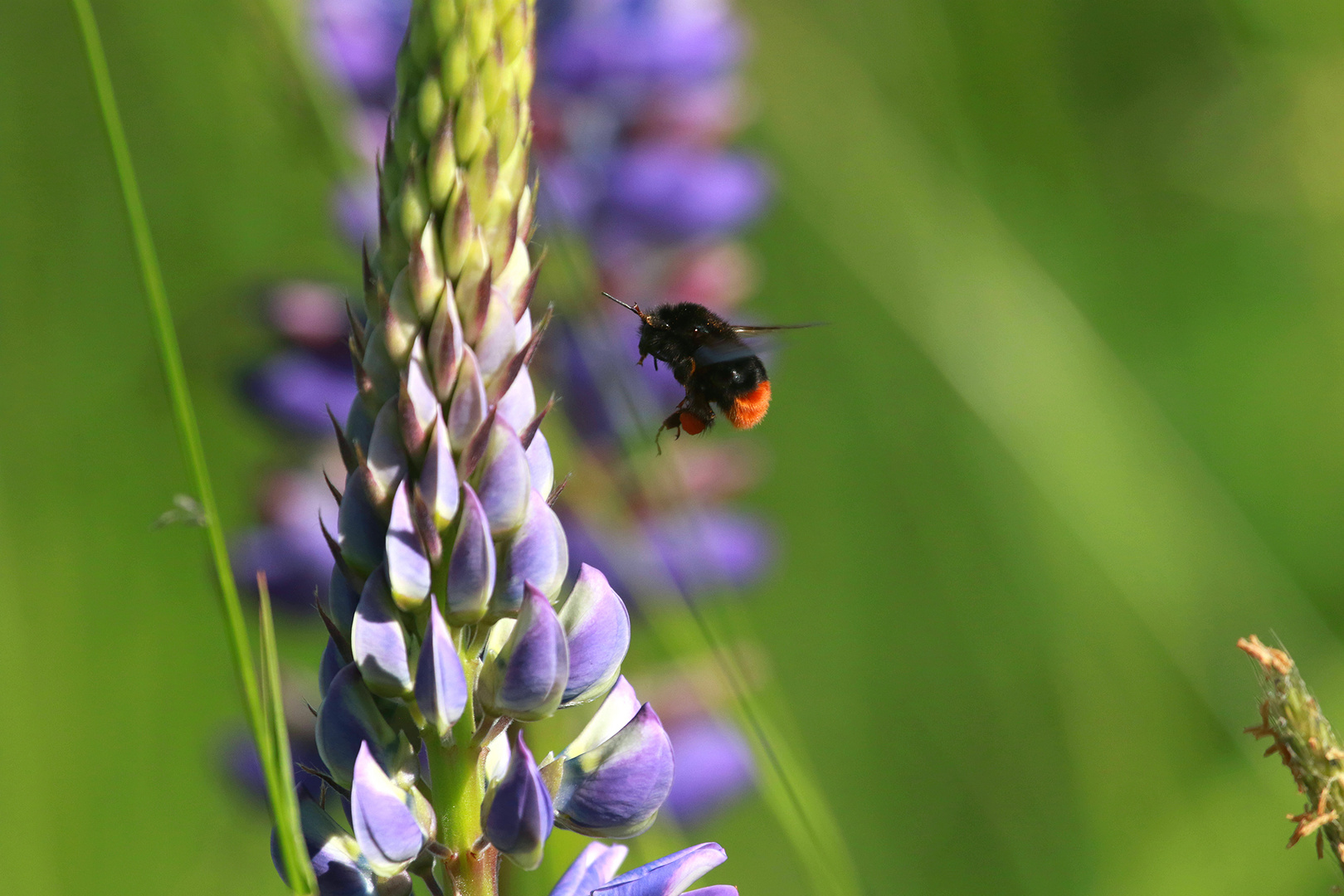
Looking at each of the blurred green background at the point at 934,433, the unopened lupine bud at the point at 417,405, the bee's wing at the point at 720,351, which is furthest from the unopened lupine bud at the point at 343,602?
the blurred green background at the point at 934,433

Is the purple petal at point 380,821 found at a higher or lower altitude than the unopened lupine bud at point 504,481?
lower

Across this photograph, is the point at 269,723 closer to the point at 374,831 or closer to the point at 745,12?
the point at 374,831

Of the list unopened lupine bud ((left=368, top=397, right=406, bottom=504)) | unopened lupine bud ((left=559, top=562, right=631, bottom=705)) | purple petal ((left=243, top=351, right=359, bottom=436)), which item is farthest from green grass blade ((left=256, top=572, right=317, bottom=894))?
purple petal ((left=243, top=351, right=359, bottom=436))

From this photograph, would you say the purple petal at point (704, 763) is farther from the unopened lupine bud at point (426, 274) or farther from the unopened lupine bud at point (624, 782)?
the unopened lupine bud at point (426, 274)

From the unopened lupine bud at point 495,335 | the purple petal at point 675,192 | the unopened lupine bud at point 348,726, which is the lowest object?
the unopened lupine bud at point 348,726

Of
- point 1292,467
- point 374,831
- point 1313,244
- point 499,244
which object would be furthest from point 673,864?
point 1292,467

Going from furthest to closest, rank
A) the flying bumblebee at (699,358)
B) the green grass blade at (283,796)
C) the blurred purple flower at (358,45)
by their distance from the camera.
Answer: the blurred purple flower at (358,45)
the flying bumblebee at (699,358)
the green grass blade at (283,796)

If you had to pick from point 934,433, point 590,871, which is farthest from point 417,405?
point 934,433

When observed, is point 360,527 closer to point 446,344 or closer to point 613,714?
point 446,344
